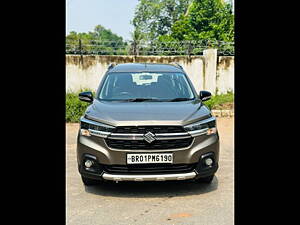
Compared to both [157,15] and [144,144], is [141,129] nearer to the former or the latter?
[144,144]

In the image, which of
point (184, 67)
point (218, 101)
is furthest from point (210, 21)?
point (218, 101)

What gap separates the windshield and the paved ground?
1.29 meters

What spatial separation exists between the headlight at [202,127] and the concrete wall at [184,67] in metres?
10.6

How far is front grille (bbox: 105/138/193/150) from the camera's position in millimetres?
4809

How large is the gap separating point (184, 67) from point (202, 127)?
440 inches

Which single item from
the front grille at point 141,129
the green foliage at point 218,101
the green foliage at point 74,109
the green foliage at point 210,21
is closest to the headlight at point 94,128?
the front grille at point 141,129

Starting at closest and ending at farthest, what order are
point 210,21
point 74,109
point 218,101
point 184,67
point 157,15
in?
point 74,109, point 218,101, point 184,67, point 210,21, point 157,15

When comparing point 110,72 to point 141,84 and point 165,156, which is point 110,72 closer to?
point 141,84

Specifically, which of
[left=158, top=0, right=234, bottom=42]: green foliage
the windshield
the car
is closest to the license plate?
the car

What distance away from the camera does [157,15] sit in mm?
58719

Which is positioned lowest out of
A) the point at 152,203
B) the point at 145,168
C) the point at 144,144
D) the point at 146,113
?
the point at 152,203

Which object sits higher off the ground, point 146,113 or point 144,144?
point 146,113
